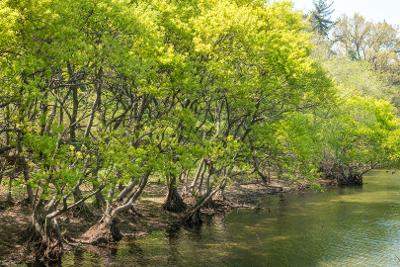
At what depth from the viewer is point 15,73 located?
21453 mm

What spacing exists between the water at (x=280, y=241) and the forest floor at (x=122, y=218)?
185 cm

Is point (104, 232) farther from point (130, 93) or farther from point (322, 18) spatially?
point (322, 18)

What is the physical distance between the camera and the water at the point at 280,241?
31.5 meters

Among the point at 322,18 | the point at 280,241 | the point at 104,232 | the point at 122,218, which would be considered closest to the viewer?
the point at 104,232

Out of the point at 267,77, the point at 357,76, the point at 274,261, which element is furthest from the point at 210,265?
the point at 357,76

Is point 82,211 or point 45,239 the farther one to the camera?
point 82,211

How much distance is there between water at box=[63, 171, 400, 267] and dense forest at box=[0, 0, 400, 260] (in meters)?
2.99

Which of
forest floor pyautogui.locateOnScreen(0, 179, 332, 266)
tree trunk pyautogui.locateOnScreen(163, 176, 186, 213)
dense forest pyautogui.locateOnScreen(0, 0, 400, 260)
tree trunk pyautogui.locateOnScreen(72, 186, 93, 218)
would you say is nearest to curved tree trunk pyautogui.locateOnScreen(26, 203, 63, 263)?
dense forest pyautogui.locateOnScreen(0, 0, 400, 260)

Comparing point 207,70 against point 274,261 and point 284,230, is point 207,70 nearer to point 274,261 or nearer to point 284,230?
point 274,261

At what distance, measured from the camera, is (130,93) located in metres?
33.1

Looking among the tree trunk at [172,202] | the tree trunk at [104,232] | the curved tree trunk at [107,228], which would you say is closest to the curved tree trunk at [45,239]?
the tree trunk at [104,232]

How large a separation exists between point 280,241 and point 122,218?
12.5 metres

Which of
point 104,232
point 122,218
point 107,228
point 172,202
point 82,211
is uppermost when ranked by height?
point 172,202

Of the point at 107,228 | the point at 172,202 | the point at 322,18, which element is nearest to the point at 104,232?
the point at 107,228
